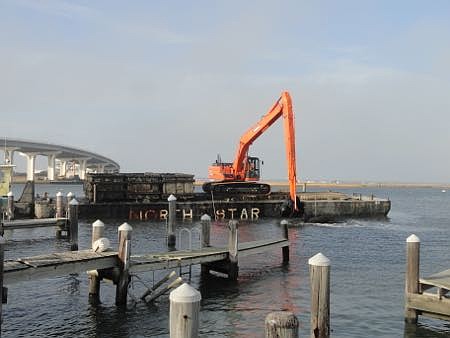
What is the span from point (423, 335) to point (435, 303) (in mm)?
1269

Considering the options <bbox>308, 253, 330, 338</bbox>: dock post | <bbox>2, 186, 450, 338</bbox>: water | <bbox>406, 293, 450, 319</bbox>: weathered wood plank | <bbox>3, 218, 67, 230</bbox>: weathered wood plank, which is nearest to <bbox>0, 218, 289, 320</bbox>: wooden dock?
<bbox>2, 186, 450, 338</bbox>: water

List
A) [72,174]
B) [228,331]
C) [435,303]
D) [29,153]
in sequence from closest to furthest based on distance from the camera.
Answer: [435,303], [228,331], [29,153], [72,174]

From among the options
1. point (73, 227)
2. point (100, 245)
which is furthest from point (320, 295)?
point (73, 227)

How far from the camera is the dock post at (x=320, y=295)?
996 centimetres

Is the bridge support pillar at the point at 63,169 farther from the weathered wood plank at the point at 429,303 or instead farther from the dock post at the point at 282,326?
the dock post at the point at 282,326

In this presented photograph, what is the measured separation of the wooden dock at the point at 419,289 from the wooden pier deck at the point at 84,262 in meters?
7.11

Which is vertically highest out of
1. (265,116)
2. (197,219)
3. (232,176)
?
(265,116)

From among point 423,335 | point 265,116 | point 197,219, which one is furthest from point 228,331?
point 265,116

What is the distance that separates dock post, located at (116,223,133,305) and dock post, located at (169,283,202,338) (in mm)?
8717

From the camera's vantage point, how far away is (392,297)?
1681 cm

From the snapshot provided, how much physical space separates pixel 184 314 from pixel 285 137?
4116cm

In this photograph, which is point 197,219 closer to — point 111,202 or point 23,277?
point 111,202

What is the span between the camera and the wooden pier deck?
41.1 feet

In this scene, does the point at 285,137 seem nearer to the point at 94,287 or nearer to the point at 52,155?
the point at 94,287
